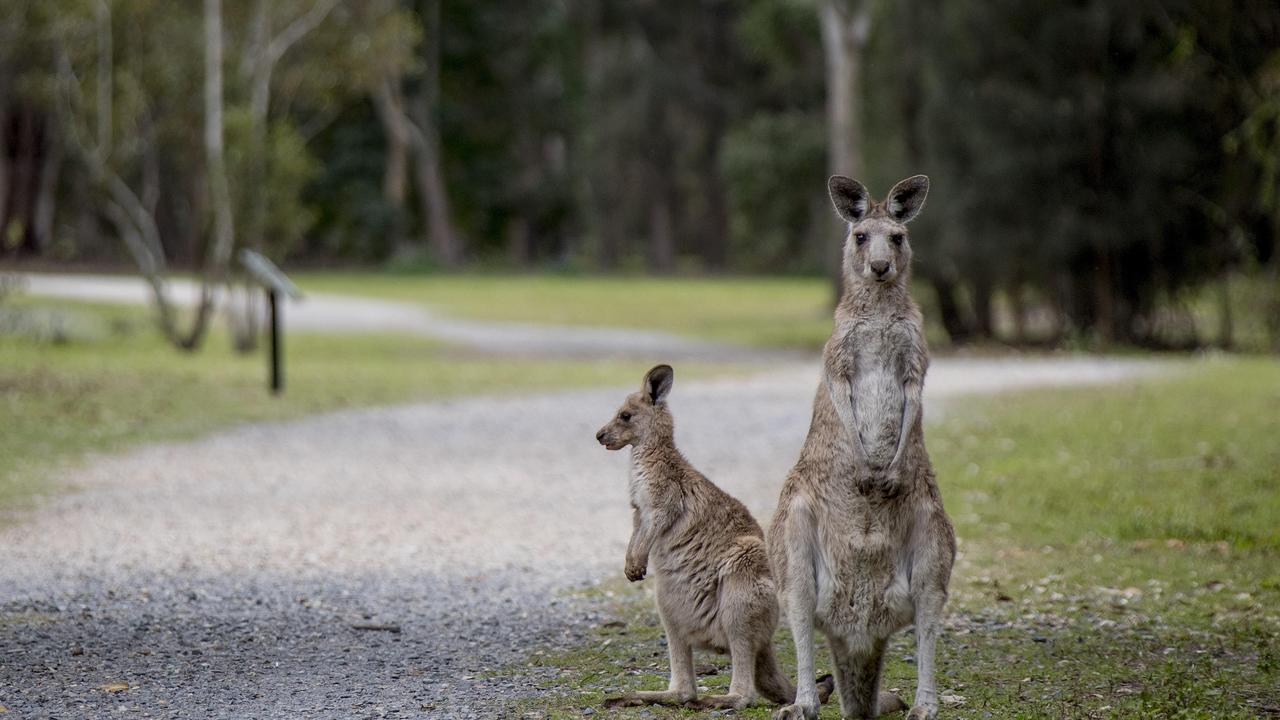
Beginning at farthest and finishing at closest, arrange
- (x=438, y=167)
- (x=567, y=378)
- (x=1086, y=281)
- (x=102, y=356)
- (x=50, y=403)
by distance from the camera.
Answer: (x=438, y=167) → (x=1086, y=281) → (x=102, y=356) → (x=567, y=378) → (x=50, y=403)

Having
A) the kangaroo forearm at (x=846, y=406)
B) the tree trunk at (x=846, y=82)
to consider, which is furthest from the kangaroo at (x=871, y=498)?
the tree trunk at (x=846, y=82)

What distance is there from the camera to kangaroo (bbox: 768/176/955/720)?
212 inches

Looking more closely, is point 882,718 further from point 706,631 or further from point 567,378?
point 567,378

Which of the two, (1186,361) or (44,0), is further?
(44,0)

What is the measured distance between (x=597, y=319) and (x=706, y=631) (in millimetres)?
28212

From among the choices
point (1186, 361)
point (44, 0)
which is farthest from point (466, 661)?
point (44, 0)

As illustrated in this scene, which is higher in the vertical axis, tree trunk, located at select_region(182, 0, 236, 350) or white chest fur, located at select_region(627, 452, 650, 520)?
tree trunk, located at select_region(182, 0, 236, 350)

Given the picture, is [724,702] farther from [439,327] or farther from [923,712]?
[439,327]

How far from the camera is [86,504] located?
11133mm

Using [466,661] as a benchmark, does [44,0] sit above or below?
above

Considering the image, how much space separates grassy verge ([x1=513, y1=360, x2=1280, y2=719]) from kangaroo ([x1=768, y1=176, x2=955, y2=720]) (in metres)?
0.55

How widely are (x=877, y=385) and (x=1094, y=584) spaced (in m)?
3.64

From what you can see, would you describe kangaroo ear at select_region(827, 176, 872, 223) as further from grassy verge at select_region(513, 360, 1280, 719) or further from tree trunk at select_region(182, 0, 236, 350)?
tree trunk at select_region(182, 0, 236, 350)

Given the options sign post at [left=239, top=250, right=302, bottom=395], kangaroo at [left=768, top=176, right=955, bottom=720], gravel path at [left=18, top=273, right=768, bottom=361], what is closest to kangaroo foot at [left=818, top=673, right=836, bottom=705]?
kangaroo at [left=768, top=176, right=955, bottom=720]
